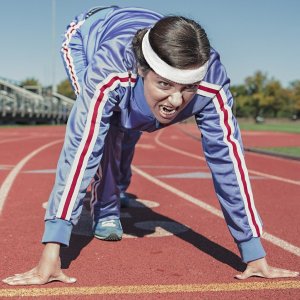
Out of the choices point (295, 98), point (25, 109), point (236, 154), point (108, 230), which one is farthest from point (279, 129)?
point (295, 98)

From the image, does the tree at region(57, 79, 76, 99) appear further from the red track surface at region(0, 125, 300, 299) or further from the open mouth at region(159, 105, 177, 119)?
the open mouth at region(159, 105, 177, 119)

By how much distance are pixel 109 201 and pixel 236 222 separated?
1.56 meters

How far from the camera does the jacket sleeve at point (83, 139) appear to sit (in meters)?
3.25

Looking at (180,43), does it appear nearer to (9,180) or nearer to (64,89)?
(9,180)

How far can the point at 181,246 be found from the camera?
4.36 metres

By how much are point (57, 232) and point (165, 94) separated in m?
1.00

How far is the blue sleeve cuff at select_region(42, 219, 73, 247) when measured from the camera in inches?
125

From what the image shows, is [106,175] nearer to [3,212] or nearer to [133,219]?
[133,219]

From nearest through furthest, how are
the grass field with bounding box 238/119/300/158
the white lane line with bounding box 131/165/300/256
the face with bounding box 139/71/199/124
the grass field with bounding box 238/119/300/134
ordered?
the face with bounding box 139/71/199/124
the white lane line with bounding box 131/165/300/256
the grass field with bounding box 238/119/300/158
the grass field with bounding box 238/119/300/134

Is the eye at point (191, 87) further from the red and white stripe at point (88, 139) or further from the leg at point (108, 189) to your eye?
the leg at point (108, 189)

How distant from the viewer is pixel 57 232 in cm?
320

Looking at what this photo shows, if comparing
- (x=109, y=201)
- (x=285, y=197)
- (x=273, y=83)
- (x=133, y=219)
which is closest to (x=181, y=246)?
(x=109, y=201)

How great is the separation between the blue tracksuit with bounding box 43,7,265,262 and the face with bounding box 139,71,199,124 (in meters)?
0.13

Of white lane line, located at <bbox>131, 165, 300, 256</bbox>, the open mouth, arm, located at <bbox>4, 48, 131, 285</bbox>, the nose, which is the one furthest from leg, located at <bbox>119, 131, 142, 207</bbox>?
the nose
